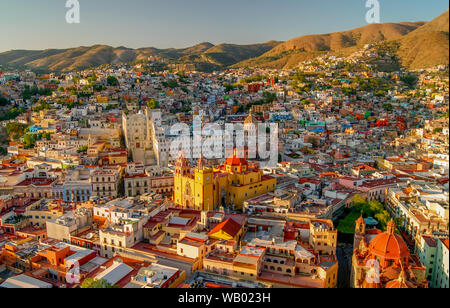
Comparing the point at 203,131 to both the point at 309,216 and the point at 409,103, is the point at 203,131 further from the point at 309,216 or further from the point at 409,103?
the point at 409,103

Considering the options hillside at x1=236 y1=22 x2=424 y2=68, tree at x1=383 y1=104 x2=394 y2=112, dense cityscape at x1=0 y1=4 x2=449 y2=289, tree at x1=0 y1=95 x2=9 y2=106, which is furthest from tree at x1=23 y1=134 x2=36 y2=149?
hillside at x1=236 y1=22 x2=424 y2=68

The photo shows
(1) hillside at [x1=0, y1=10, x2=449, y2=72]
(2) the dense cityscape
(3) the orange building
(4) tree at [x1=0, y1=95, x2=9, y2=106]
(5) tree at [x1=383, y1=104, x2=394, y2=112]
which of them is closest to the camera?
(3) the orange building

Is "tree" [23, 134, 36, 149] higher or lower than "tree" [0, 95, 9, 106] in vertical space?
lower

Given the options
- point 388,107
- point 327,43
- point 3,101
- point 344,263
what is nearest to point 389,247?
point 344,263

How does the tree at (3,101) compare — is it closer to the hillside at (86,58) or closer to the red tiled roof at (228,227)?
the hillside at (86,58)

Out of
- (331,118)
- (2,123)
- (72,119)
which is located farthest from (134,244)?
(331,118)

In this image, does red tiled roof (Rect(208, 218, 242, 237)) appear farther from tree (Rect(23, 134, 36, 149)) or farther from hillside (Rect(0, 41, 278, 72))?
hillside (Rect(0, 41, 278, 72))
